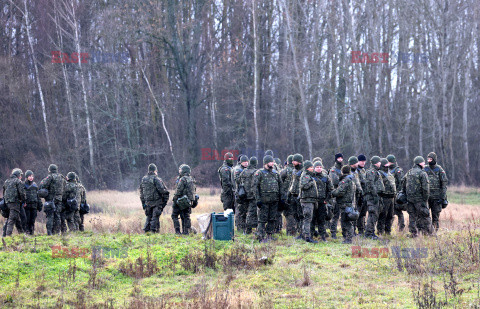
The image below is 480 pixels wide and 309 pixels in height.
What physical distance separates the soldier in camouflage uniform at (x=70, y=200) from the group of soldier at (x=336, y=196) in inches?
184

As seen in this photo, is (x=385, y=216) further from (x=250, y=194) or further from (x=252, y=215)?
(x=250, y=194)

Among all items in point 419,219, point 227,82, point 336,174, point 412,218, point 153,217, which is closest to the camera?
point 336,174

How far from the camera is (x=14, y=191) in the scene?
13.9 meters

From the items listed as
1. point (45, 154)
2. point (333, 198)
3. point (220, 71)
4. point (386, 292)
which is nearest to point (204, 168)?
point (220, 71)

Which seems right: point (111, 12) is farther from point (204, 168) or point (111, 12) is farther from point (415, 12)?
point (415, 12)

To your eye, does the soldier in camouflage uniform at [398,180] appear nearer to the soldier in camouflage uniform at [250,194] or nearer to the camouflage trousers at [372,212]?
the camouflage trousers at [372,212]

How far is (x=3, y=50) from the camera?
3806 centimetres

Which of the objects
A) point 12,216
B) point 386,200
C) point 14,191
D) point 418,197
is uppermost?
point 14,191

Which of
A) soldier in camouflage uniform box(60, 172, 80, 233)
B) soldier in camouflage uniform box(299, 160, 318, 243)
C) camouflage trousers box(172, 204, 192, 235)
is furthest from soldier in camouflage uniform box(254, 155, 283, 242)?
soldier in camouflage uniform box(60, 172, 80, 233)

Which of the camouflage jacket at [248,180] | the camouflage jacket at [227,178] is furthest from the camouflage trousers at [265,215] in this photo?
the camouflage jacket at [227,178]

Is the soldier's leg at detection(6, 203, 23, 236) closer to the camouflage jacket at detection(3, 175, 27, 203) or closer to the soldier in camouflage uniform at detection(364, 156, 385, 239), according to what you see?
the camouflage jacket at detection(3, 175, 27, 203)

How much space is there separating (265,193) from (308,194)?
3.61 feet

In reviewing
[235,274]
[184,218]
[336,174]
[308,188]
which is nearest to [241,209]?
[184,218]

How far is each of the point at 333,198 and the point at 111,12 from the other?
27.0 meters
